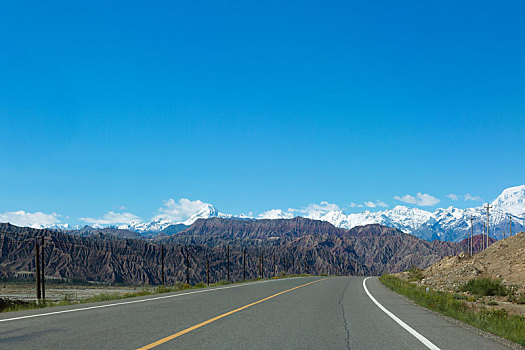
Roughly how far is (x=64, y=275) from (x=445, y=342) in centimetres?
20609

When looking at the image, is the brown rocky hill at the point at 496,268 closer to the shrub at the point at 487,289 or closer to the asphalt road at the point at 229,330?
the shrub at the point at 487,289

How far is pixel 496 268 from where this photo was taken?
48.2 metres

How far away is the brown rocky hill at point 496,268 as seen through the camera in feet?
137

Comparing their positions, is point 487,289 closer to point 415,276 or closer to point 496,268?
point 496,268

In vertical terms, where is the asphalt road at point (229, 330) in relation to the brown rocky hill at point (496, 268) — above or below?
above

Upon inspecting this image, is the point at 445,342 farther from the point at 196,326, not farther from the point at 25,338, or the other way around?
the point at 25,338

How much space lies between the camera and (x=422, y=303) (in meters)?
19.2

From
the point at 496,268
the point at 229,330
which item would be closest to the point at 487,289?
the point at 496,268

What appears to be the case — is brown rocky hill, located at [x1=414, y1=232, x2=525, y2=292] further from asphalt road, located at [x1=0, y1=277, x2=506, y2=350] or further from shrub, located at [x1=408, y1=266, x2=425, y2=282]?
asphalt road, located at [x1=0, y1=277, x2=506, y2=350]

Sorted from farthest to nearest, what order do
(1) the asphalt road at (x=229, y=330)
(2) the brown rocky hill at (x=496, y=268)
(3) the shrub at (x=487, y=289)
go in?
1. (2) the brown rocky hill at (x=496, y=268)
2. (3) the shrub at (x=487, y=289)
3. (1) the asphalt road at (x=229, y=330)

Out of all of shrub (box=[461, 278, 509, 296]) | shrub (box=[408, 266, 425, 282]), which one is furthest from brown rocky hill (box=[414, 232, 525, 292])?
shrub (box=[461, 278, 509, 296])

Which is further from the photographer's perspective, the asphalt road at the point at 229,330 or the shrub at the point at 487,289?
the shrub at the point at 487,289

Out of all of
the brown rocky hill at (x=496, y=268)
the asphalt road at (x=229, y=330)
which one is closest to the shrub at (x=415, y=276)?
the brown rocky hill at (x=496, y=268)

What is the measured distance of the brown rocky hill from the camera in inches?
1639
